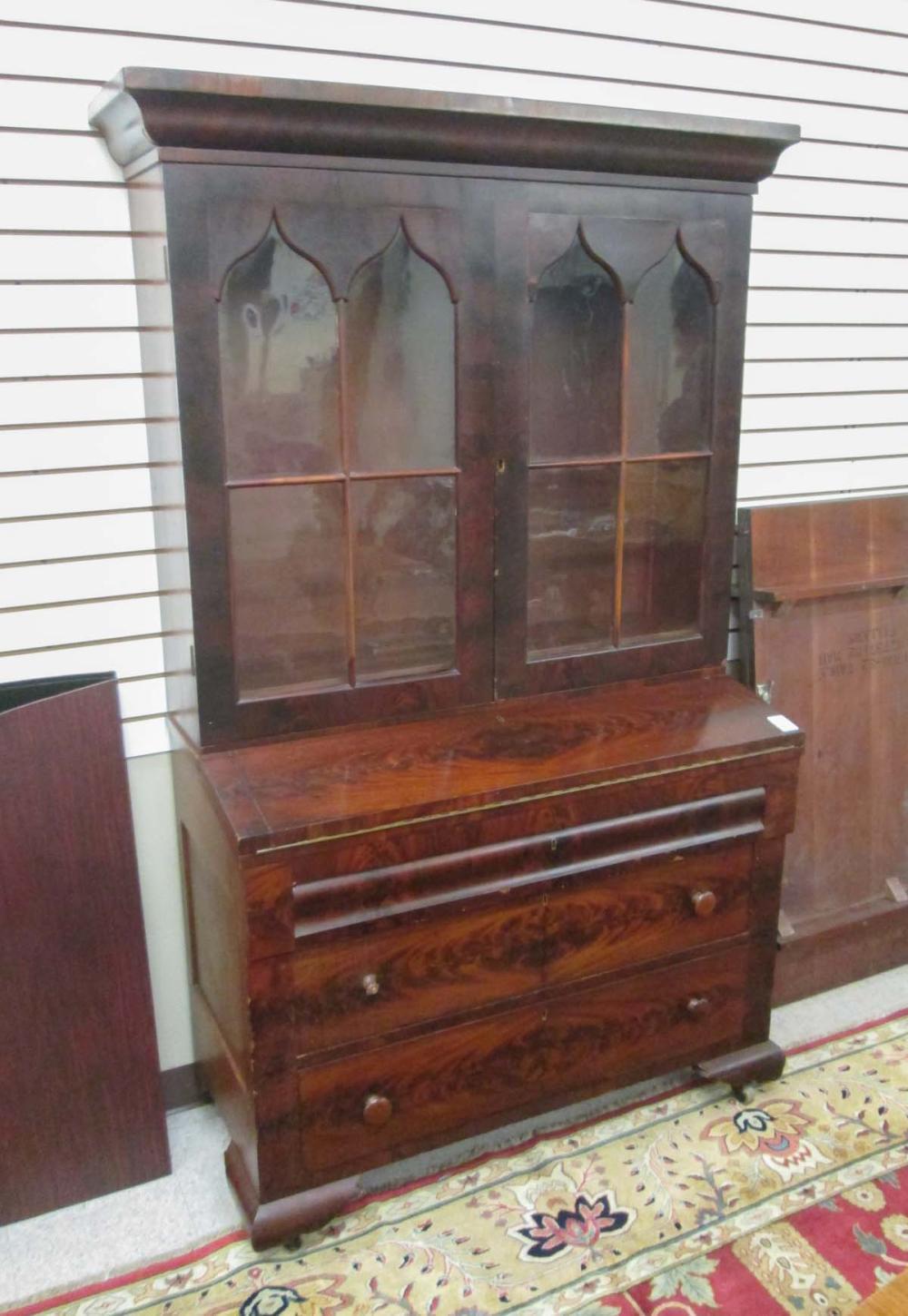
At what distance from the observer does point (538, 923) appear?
78.5 inches

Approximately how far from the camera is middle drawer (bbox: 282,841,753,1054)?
6.02ft

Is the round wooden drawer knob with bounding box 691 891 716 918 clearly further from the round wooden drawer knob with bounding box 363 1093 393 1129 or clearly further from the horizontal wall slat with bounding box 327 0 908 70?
the horizontal wall slat with bounding box 327 0 908 70

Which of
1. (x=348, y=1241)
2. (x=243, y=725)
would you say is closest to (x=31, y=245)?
(x=243, y=725)

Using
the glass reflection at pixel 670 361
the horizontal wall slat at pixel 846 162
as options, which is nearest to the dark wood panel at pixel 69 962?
the glass reflection at pixel 670 361

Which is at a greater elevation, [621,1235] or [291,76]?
[291,76]

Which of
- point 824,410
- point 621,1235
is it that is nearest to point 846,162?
point 824,410

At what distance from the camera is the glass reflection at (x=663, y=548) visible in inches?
88.6

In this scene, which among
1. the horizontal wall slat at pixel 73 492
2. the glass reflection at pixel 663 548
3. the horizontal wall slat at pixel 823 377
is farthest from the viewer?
the horizontal wall slat at pixel 823 377

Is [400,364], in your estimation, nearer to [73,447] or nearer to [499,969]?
[73,447]

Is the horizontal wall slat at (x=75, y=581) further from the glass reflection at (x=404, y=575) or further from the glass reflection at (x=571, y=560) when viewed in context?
the glass reflection at (x=571, y=560)

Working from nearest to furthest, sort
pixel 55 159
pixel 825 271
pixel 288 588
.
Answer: pixel 55 159 → pixel 288 588 → pixel 825 271

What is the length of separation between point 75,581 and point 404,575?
0.65 metres

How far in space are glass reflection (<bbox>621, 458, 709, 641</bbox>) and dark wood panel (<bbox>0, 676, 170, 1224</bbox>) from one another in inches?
43.9

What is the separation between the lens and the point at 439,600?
209 cm
